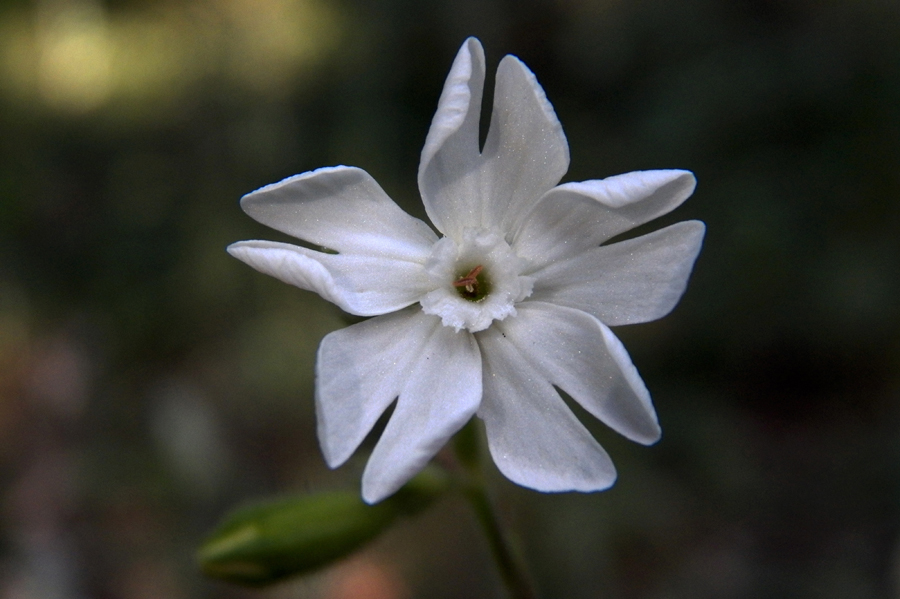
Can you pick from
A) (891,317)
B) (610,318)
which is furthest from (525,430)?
(891,317)

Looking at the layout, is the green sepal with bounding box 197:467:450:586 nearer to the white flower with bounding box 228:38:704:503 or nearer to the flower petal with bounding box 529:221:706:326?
the white flower with bounding box 228:38:704:503

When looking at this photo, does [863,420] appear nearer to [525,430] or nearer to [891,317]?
[891,317]

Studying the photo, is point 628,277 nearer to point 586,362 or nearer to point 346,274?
point 586,362

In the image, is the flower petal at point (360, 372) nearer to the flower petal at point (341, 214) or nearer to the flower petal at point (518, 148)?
the flower petal at point (341, 214)

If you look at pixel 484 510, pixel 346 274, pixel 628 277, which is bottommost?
pixel 484 510

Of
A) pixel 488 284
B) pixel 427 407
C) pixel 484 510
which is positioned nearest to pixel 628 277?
pixel 488 284

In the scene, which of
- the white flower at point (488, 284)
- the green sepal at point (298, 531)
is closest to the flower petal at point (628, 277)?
the white flower at point (488, 284)
